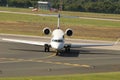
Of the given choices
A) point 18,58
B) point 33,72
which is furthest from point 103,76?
point 18,58

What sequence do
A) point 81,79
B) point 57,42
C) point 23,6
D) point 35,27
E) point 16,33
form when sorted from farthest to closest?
point 23,6 → point 35,27 → point 16,33 → point 57,42 → point 81,79

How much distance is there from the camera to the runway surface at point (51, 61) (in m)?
35.6

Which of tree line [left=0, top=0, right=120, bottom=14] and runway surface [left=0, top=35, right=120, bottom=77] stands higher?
runway surface [left=0, top=35, right=120, bottom=77]

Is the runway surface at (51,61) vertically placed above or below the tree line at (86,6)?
above

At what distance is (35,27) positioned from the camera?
84625 millimetres

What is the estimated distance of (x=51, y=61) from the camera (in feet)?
138

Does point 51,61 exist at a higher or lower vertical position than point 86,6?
higher

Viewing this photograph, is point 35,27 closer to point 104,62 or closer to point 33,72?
point 104,62

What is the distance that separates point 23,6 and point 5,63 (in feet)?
504

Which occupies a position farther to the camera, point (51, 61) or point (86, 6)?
point (86, 6)

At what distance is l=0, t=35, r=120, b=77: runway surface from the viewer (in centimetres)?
3559

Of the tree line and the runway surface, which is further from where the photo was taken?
the tree line

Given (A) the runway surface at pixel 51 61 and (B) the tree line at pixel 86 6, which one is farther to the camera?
(B) the tree line at pixel 86 6

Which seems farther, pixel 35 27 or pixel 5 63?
pixel 35 27
